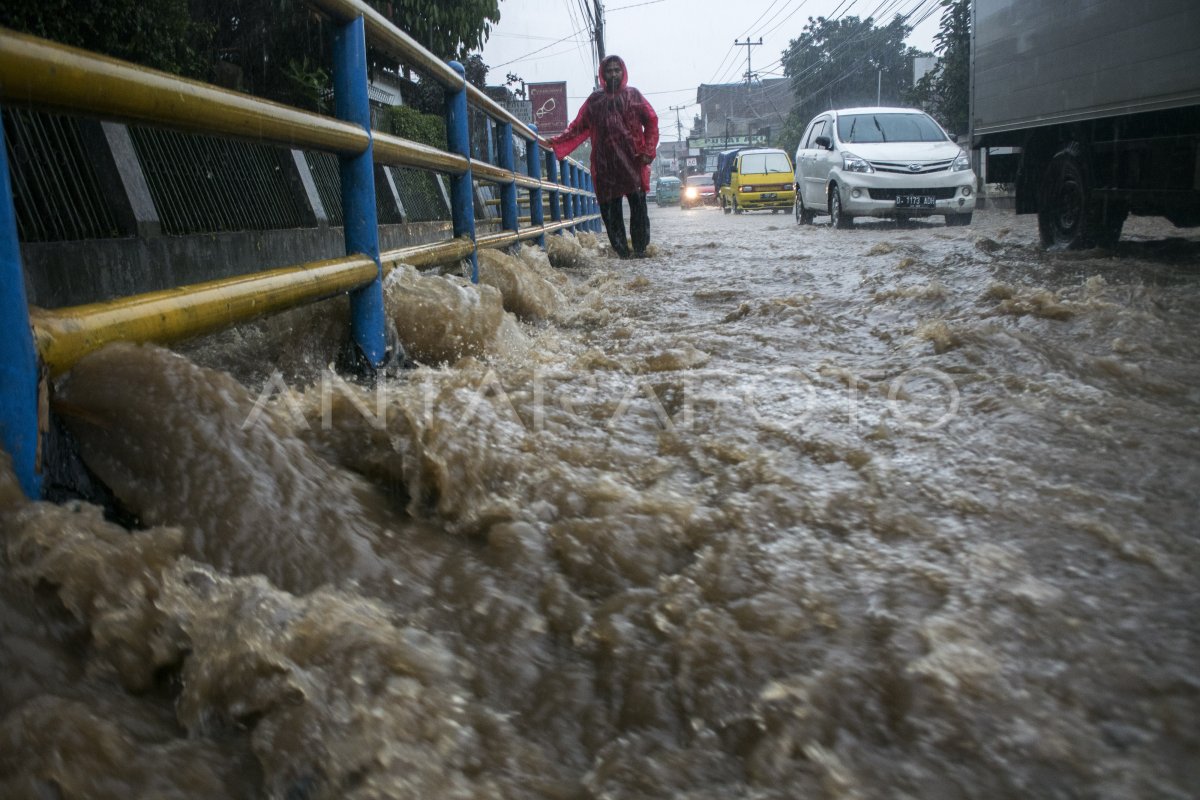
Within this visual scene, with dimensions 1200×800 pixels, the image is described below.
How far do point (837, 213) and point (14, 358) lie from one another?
511 inches

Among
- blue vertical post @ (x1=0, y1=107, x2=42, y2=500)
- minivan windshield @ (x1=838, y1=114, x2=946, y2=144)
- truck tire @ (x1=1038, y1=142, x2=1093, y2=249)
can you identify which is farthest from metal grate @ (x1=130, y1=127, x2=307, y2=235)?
minivan windshield @ (x1=838, y1=114, x2=946, y2=144)

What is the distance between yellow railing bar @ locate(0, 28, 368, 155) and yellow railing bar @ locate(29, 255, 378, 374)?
318 millimetres

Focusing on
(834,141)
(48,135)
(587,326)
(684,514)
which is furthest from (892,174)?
(684,514)

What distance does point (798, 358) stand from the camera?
3.52 meters

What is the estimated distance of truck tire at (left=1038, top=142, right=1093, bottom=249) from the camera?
7098 millimetres

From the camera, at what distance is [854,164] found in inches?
498

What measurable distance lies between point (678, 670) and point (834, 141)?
43.0 feet

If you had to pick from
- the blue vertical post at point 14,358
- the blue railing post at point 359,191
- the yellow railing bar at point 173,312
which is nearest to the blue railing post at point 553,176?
the blue railing post at point 359,191

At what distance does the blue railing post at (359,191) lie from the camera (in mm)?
2822

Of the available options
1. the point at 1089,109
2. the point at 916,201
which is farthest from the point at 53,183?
the point at 916,201

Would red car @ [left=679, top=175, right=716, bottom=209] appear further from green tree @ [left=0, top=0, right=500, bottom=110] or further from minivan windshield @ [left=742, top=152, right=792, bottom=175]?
green tree @ [left=0, top=0, right=500, bottom=110]

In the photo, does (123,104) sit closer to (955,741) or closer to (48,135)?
(955,741)

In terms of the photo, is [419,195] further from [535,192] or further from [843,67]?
[843,67]

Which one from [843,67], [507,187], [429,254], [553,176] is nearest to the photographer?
[429,254]
